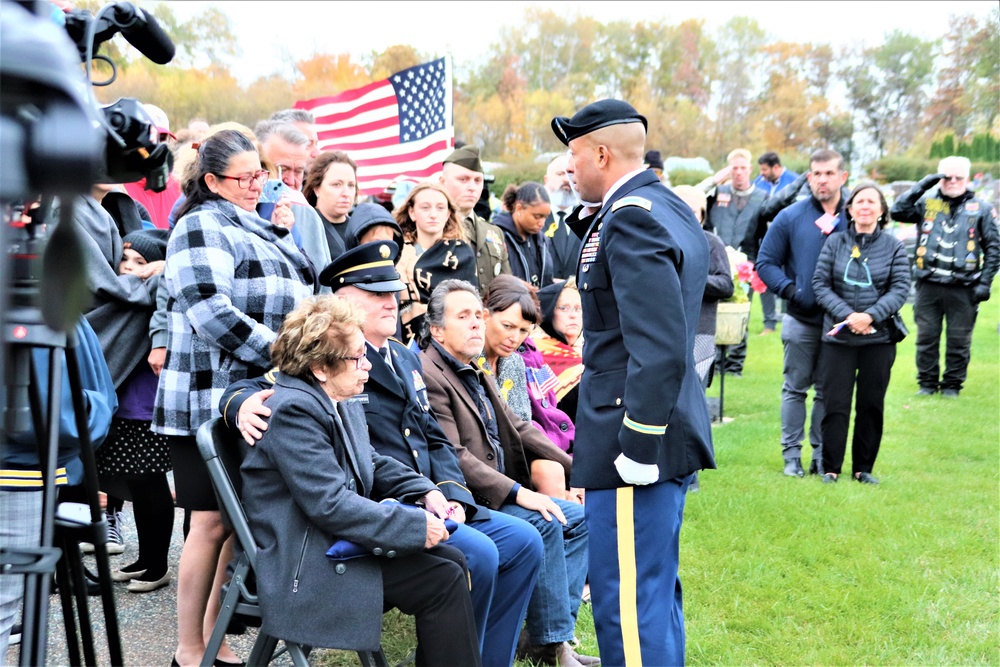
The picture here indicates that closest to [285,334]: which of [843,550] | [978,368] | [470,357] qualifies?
[470,357]

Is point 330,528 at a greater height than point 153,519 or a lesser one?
greater

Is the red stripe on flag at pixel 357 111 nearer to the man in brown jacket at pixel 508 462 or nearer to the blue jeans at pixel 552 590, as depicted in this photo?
the man in brown jacket at pixel 508 462

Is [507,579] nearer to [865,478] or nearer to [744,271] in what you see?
[865,478]

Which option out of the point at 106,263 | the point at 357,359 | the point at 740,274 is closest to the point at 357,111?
the point at 740,274

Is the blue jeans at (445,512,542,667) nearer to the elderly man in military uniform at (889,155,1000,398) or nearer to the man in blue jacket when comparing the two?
the man in blue jacket

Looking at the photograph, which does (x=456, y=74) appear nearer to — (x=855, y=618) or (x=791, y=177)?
(x=791, y=177)

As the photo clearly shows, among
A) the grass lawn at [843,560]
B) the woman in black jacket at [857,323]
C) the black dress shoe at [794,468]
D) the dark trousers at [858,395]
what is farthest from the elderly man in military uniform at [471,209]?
the black dress shoe at [794,468]

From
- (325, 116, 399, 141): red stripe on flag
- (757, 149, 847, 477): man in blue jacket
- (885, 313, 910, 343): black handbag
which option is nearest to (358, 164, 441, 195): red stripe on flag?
(325, 116, 399, 141): red stripe on flag

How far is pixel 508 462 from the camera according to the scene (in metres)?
4.37

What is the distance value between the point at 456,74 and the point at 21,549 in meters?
40.6

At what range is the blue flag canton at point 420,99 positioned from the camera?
8.91 metres

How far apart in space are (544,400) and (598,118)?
2018 mm

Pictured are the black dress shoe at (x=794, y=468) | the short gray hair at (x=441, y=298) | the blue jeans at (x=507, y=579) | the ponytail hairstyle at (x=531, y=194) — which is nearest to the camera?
the blue jeans at (x=507, y=579)

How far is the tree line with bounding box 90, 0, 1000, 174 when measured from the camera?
3975cm
